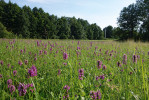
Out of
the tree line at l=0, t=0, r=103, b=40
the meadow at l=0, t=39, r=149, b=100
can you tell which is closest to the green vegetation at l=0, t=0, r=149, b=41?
the tree line at l=0, t=0, r=103, b=40

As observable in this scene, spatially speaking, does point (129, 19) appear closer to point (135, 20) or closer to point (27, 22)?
point (135, 20)

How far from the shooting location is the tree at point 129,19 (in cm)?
3180

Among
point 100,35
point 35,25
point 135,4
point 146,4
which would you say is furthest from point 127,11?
point 100,35

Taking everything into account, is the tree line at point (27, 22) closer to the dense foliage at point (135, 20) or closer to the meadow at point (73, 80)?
the dense foliage at point (135, 20)

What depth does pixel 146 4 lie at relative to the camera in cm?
2845

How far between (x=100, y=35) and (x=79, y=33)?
902 inches

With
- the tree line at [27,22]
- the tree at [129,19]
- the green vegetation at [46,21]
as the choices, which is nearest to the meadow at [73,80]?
the tree line at [27,22]

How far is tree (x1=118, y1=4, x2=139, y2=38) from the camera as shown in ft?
104

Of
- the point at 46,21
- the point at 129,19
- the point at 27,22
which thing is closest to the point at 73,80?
the point at 27,22

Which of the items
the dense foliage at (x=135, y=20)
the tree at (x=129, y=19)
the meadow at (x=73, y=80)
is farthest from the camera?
the tree at (x=129, y=19)

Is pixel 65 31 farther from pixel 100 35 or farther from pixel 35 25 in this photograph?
pixel 100 35

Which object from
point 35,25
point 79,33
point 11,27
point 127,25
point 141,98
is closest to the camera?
point 141,98

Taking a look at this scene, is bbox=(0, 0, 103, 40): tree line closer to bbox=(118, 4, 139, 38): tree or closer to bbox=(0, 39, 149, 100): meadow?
bbox=(118, 4, 139, 38): tree

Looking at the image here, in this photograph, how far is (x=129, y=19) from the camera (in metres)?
32.5
